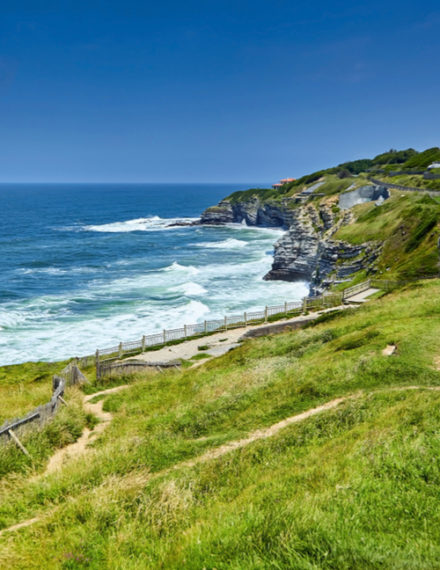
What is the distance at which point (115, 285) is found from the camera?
5288 cm

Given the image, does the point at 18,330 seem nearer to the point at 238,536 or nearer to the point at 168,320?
the point at 168,320

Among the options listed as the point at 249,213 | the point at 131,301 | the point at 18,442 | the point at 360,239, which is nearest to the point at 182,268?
the point at 131,301

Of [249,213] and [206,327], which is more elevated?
[249,213]

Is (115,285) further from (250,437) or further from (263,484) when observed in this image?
(263,484)

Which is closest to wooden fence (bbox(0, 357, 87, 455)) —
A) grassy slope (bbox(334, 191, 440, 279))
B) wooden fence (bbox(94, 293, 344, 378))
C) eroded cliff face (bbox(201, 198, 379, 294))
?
wooden fence (bbox(94, 293, 344, 378))

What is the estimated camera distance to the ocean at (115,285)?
116ft

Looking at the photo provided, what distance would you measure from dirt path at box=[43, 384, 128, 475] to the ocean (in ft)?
53.2

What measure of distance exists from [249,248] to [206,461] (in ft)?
244

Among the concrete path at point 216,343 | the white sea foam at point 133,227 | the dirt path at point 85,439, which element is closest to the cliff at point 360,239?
the concrete path at point 216,343

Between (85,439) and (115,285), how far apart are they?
138ft

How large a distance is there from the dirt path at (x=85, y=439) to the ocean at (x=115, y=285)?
53.2 feet

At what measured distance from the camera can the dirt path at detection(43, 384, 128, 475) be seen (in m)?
10.7

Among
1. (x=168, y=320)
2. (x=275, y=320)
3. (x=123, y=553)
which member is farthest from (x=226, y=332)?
(x=123, y=553)

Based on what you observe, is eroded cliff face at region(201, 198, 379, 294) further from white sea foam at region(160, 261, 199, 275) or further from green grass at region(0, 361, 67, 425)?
green grass at region(0, 361, 67, 425)
